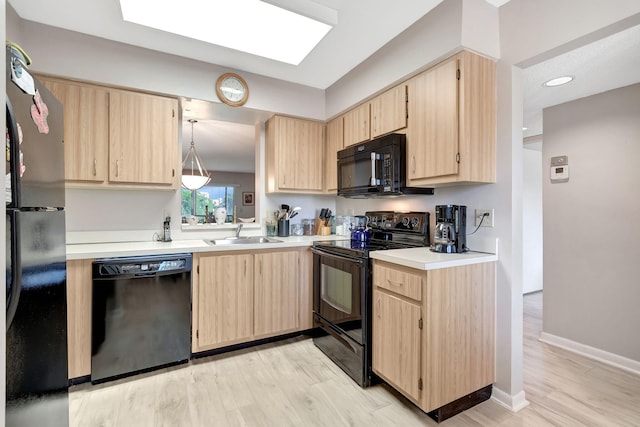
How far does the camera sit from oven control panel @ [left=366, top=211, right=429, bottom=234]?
7.70 ft

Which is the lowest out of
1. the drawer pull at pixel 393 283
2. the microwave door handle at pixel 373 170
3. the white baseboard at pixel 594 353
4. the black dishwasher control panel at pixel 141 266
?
the white baseboard at pixel 594 353

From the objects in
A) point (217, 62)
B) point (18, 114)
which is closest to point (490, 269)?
point (18, 114)

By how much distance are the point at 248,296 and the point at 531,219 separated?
13.0ft

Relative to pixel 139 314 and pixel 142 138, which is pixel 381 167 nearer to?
pixel 142 138

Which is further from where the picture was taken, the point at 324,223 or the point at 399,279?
the point at 324,223

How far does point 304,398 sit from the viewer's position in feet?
6.17

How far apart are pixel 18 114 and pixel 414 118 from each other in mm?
2034

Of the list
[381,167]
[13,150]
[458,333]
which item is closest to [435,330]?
[458,333]

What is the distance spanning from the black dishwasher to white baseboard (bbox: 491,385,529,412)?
2.16m

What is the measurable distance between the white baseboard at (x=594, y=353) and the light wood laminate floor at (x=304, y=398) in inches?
3.1

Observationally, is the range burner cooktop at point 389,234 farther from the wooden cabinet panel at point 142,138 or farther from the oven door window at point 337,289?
the wooden cabinet panel at point 142,138

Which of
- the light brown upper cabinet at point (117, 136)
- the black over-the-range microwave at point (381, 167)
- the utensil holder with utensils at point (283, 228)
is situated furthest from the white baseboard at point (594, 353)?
the light brown upper cabinet at point (117, 136)

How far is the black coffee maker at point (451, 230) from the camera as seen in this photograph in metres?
1.93

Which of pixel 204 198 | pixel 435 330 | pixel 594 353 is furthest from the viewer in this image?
pixel 204 198
